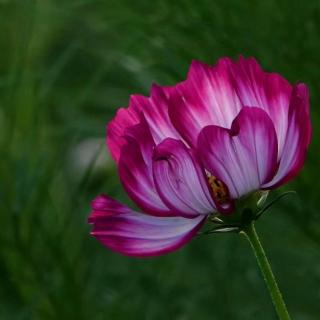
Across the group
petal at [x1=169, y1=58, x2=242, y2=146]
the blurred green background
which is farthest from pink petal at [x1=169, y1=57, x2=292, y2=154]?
the blurred green background

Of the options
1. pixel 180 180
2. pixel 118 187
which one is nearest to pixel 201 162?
pixel 180 180

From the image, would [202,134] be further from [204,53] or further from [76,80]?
[76,80]

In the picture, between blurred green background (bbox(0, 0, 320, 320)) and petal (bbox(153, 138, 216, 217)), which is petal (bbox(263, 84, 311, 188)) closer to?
petal (bbox(153, 138, 216, 217))

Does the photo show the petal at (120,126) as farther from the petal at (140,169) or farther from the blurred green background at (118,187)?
the blurred green background at (118,187)

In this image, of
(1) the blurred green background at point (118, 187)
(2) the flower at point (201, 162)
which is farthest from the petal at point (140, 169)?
(1) the blurred green background at point (118, 187)

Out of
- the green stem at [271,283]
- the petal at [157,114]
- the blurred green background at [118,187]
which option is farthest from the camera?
the blurred green background at [118,187]

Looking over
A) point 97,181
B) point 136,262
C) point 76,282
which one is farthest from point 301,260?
point 97,181
